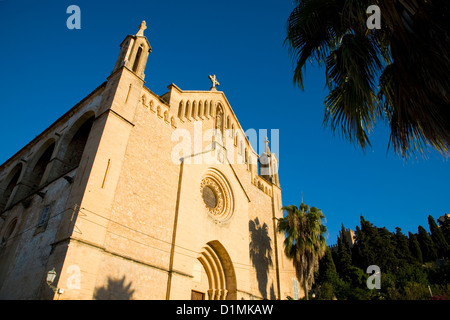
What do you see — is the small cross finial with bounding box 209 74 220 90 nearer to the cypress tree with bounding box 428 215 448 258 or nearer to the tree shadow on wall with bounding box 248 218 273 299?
the tree shadow on wall with bounding box 248 218 273 299

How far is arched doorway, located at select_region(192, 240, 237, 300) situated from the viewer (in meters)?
15.2

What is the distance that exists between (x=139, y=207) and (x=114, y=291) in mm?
3248

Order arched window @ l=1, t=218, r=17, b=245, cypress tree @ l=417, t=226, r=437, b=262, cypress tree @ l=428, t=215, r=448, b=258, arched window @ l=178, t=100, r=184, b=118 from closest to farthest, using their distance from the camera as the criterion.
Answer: arched window @ l=1, t=218, r=17, b=245 → arched window @ l=178, t=100, r=184, b=118 → cypress tree @ l=417, t=226, r=437, b=262 → cypress tree @ l=428, t=215, r=448, b=258

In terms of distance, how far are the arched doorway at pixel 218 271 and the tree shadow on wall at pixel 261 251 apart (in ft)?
7.87

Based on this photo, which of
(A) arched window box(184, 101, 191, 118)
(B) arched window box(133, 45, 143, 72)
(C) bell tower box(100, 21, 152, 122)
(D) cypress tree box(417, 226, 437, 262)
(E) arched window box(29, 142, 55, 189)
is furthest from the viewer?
(D) cypress tree box(417, 226, 437, 262)

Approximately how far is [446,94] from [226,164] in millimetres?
14959

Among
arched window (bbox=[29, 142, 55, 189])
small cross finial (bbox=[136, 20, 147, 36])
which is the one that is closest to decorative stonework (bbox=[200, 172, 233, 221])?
small cross finial (bbox=[136, 20, 147, 36])

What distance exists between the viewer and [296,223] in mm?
17641

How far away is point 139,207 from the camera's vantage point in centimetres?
1210

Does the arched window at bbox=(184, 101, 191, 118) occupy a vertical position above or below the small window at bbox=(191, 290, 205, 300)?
above

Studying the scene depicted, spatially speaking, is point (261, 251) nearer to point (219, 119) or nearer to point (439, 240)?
point (219, 119)

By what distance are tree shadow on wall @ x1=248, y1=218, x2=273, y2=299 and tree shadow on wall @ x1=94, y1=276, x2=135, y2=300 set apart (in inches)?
348

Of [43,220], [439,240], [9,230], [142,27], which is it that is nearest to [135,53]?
[142,27]

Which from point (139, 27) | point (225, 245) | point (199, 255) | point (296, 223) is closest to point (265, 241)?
point (296, 223)
